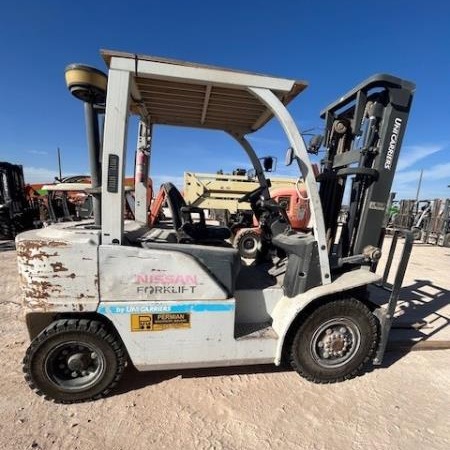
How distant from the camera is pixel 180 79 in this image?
2.66 meters

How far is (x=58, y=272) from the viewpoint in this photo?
257cm

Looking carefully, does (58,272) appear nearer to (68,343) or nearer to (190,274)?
(68,343)

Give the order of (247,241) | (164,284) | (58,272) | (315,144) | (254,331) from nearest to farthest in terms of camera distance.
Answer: (58,272)
(164,284)
(254,331)
(315,144)
(247,241)

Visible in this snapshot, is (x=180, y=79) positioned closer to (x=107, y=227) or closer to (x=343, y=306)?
(x=107, y=227)

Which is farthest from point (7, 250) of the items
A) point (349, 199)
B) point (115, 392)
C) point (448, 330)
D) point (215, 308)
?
point (448, 330)

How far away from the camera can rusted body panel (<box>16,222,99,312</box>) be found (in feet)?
8.35

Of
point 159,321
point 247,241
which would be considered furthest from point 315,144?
point 247,241

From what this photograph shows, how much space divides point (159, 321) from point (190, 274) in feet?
1.60

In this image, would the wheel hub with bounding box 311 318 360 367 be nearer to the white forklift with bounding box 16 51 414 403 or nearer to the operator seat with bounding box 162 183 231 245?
the white forklift with bounding box 16 51 414 403

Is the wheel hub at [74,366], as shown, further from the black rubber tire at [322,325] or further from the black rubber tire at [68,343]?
the black rubber tire at [322,325]

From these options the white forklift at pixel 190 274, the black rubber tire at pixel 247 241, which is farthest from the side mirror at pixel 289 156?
the black rubber tire at pixel 247 241

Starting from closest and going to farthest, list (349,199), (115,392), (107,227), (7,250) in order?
(107,227) < (115,392) < (349,199) < (7,250)

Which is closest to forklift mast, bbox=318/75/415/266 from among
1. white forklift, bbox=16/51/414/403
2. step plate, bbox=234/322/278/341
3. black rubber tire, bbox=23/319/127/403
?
white forklift, bbox=16/51/414/403

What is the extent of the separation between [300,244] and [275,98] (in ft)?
4.48
